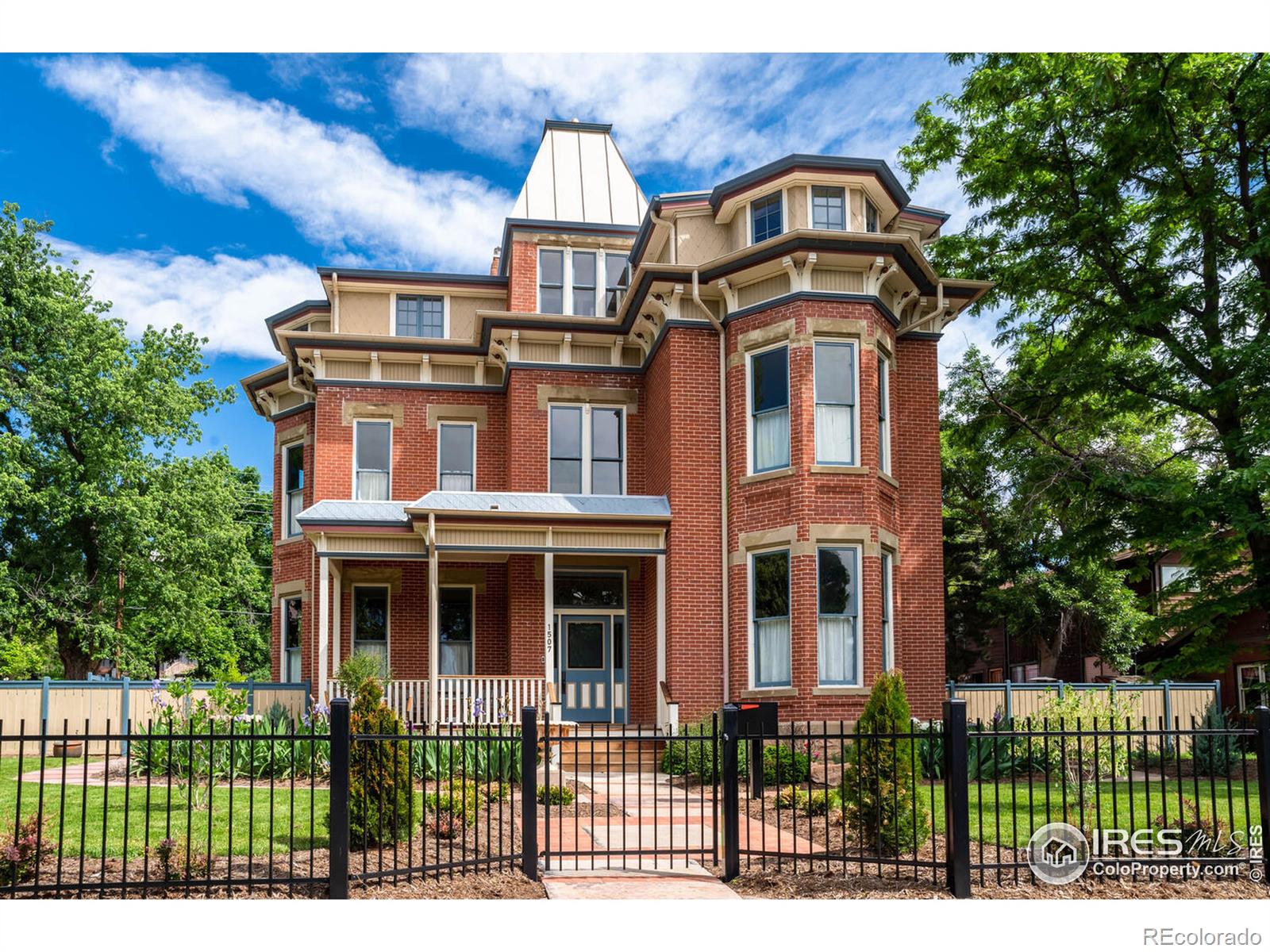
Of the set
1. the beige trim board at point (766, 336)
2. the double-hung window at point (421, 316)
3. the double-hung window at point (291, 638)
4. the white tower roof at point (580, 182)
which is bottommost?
the double-hung window at point (291, 638)

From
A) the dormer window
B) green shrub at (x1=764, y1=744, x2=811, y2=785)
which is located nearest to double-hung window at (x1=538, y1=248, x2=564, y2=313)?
the dormer window

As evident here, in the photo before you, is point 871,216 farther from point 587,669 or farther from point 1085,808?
point 1085,808

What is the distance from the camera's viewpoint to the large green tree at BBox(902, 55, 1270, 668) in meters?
20.7

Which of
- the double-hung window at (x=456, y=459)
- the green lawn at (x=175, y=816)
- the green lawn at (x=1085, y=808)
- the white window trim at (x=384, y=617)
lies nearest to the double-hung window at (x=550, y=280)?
the double-hung window at (x=456, y=459)

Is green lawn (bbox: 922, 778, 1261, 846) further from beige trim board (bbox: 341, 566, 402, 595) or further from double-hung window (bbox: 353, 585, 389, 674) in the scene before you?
double-hung window (bbox: 353, 585, 389, 674)

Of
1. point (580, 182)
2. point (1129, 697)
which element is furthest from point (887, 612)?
point (580, 182)

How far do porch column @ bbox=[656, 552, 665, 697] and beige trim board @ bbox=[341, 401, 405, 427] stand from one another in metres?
7.08

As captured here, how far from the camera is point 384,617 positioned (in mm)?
24547

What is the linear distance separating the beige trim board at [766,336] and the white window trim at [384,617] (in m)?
9.01

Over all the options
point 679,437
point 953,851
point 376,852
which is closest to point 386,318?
point 679,437

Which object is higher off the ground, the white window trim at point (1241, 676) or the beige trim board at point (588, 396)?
the beige trim board at point (588, 396)

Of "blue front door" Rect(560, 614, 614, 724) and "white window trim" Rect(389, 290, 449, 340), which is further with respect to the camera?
"white window trim" Rect(389, 290, 449, 340)

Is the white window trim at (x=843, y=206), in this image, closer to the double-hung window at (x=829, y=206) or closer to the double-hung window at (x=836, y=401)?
the double-hung window at (x=829, y=206)

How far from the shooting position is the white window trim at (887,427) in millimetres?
21234
